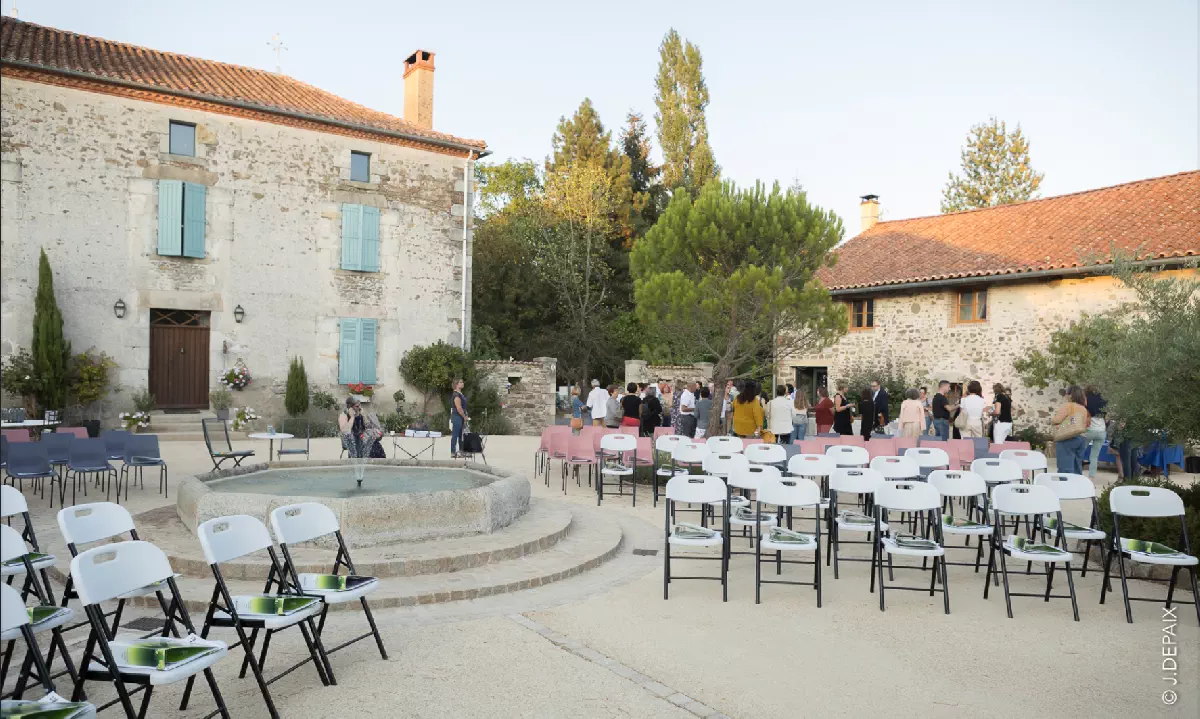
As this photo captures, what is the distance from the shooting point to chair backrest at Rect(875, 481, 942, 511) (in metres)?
5.55

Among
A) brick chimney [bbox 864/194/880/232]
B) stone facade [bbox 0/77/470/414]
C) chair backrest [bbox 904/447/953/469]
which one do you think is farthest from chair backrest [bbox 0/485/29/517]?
brick chimney [bbox 864/194/880/232]

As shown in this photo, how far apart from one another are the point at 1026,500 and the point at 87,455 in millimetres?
9163

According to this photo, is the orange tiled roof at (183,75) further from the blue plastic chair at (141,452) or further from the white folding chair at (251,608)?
the white folding chair at (251,608)

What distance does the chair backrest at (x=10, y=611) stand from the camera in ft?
8.89

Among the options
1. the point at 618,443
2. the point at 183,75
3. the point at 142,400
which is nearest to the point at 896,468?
the point at 618,443

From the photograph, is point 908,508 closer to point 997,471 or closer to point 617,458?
point 997,471

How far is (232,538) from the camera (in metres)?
3.98

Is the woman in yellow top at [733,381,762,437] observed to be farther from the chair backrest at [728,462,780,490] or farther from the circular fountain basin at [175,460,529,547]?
the chair backrest at [728,462,780,490]

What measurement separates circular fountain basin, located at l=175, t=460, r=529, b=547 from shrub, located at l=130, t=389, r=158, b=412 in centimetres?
832

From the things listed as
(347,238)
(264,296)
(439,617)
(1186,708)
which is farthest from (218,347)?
(1186,708)

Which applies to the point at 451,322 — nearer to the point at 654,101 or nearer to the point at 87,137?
the point at 87,137

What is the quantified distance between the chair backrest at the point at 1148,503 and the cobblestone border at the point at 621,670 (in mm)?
3525

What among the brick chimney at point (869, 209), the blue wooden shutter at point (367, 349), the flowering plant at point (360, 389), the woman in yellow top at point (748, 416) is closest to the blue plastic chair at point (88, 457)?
the woman in yellow top at point (748, 416)

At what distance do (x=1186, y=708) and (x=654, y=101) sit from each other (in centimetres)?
3205
